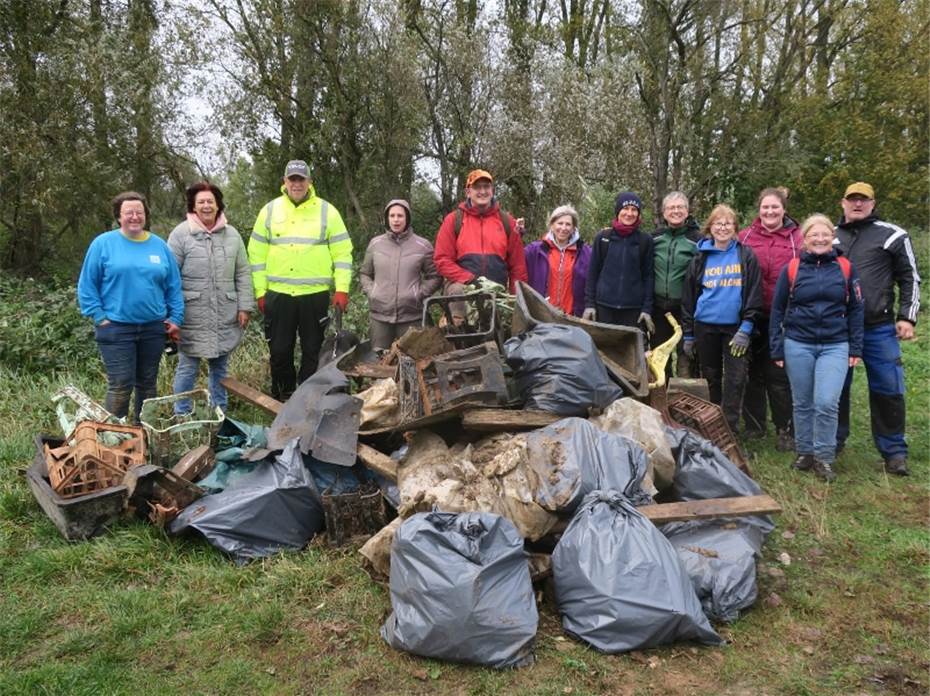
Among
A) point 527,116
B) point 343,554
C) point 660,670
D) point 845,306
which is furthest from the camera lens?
point 527,116

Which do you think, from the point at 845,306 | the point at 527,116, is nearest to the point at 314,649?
the point at 845,306

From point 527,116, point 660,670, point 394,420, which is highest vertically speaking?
point 527,116

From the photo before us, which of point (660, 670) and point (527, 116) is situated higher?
point (527, 116)

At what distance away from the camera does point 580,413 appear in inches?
149

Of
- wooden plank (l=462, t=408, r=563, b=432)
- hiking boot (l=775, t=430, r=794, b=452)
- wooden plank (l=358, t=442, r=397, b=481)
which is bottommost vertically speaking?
hiking boot (l=775, t=430, r=794, b=452)

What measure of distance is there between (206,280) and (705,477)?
3.45 metres

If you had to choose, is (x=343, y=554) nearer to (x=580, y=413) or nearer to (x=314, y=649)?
(x=314, y=649)

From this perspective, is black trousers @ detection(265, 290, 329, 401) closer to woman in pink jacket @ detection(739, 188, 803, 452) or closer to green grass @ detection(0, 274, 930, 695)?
green grass @ detection(0, 274, 930, 695)

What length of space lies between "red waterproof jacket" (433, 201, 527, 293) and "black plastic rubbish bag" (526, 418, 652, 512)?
1932 mm

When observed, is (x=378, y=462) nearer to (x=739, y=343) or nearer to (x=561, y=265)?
(x=561, y=265)

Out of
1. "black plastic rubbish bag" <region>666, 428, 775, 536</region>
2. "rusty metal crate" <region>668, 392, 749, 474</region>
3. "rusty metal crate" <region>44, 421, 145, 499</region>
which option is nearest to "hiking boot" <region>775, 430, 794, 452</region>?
"rusty metal crate" <region>668, 392, 749, 474</region>

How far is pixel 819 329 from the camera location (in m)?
4.34

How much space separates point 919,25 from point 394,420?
14.5 metres

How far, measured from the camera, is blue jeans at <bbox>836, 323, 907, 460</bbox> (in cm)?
458
